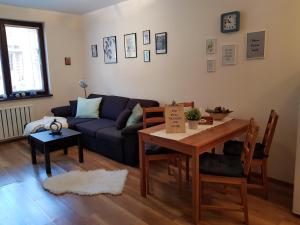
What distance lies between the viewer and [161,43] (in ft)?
12.6

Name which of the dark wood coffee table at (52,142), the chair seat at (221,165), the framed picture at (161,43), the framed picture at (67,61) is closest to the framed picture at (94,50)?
the framed picture at (67,61)

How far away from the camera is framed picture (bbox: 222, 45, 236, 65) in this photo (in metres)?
3.02

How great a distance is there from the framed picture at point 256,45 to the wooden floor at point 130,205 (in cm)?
152

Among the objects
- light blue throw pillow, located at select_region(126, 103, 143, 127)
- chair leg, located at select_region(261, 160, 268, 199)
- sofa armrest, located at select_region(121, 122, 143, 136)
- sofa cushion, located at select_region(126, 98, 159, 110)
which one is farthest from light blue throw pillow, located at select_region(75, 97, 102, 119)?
chair leg, located at select_region(261, 160, 268, 199)

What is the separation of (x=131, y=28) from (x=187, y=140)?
2.80 meters

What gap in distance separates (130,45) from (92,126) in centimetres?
157

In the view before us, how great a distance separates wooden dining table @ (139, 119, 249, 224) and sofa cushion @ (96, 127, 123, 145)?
101 cm

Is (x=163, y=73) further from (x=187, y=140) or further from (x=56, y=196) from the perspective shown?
(x=56, y=196)

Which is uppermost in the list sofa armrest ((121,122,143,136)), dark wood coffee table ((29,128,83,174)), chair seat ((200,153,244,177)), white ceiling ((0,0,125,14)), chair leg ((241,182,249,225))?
white ceiling ((0,0,125,14))

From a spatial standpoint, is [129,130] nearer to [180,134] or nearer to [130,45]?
[180,134]

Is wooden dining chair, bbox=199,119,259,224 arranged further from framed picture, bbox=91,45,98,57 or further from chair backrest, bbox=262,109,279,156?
framed picture, bbox=91,45,98,57

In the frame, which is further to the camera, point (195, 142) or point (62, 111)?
point (62, 111)

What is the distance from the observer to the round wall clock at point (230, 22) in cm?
290

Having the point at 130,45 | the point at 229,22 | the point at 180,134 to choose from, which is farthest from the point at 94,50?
the point at 180,134
